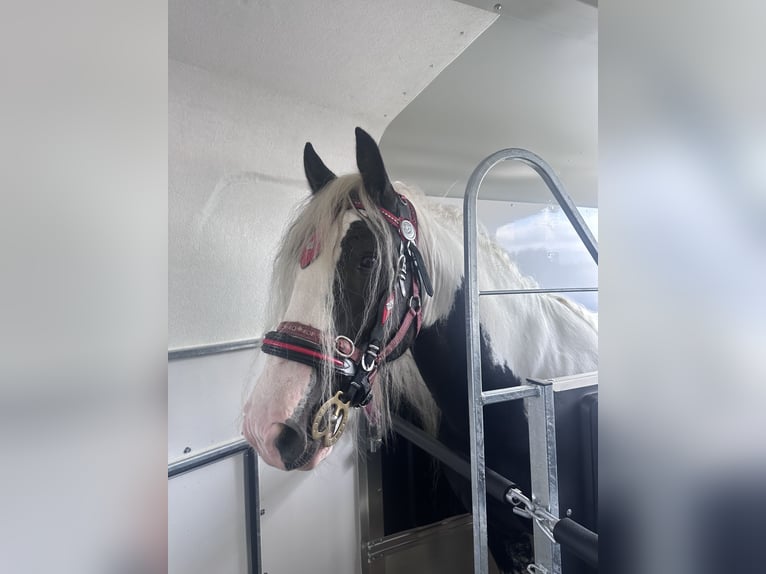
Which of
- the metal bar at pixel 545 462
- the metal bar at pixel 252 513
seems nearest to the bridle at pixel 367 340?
the metal bar at pixel 252 513

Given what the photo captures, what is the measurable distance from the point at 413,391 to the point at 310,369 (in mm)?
323

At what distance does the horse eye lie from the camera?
685 millimetres

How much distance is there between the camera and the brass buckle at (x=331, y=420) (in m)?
0.65

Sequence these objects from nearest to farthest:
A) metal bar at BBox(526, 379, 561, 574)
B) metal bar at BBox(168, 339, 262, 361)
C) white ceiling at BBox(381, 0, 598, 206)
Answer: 1. metal bar at BBox(168, 339, 262, 361)
2. metal bar at BBox(526, 379, 561, 574)
3. white ceiling at BBox(381, 0, 598, 206)

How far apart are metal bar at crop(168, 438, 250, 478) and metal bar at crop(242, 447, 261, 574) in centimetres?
2

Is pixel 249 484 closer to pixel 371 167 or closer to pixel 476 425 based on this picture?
pixel 476 425

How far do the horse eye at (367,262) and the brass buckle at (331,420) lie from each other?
0.76ft

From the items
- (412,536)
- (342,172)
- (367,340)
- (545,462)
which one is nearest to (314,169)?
(342,172)

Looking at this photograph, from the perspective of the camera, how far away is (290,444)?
648 mm

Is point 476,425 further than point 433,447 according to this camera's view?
No

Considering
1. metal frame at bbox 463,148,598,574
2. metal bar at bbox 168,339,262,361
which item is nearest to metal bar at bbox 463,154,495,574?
metal frame at bbox 463,148,598,574

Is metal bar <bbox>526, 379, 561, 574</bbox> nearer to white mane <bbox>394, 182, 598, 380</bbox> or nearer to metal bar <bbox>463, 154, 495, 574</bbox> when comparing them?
metal bar <bbox>463, 154, 495, 574</bbox>

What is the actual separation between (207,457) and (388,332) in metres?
0.37
